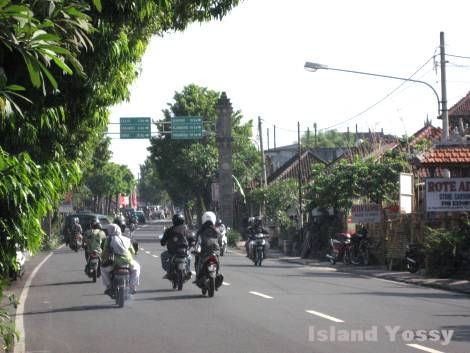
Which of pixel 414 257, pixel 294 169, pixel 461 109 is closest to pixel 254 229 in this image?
pixel 414 257

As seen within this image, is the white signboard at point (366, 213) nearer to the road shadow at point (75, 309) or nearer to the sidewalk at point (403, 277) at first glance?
the sidewalk at point (403, 277)

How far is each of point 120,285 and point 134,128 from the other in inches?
1290

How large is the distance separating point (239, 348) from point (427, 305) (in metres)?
6.44

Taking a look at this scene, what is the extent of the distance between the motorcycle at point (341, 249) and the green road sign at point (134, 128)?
18179 millimetres

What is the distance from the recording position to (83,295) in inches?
736

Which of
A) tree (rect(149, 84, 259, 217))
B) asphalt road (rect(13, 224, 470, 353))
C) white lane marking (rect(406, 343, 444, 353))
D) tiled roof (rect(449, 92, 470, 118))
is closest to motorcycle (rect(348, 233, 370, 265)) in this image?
asphalt road (rect(13, 224, 470, 353))

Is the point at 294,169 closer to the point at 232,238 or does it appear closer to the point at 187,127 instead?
the point at 232,238

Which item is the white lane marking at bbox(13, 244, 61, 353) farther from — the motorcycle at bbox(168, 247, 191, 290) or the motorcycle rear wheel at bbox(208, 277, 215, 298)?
the motorcycle rear wheel at bbox(208, 277, 215, 298)

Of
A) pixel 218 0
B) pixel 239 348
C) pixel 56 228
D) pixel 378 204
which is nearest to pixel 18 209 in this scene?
pixel 239 348

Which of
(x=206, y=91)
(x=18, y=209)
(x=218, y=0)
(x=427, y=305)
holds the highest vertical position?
(x=206, y=91)

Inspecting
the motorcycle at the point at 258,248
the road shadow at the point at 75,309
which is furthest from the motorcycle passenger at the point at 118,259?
the motorcycle at the point at 258,248

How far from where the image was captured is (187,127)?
165 ft

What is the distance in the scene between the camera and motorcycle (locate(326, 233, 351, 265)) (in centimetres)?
3181

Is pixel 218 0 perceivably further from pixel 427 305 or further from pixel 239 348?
pixel 427 305
